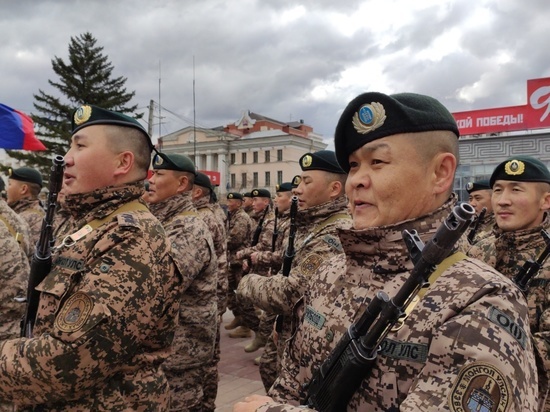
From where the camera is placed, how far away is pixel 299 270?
3.41 m

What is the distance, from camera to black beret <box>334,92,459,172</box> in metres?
1.57

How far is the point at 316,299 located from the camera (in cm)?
183

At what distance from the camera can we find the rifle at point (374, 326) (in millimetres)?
1191

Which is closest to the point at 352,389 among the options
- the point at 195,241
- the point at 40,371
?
the point at 40,371

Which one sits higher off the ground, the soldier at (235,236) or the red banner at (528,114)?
the red banner at (528,114)

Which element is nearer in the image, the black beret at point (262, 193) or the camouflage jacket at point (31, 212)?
the camouflage jacket at point (31, 212)

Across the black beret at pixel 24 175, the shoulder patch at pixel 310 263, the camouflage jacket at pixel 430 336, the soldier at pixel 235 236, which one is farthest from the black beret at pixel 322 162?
the soldier at pixel 235 236

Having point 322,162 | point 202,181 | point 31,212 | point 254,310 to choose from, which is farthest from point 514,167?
point 31,212

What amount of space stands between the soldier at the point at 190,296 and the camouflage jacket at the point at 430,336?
6.87 feet

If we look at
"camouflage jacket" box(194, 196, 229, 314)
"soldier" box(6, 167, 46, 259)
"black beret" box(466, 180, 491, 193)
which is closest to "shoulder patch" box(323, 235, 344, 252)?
"camouflage jacket" box(194, 196, 229, 314)

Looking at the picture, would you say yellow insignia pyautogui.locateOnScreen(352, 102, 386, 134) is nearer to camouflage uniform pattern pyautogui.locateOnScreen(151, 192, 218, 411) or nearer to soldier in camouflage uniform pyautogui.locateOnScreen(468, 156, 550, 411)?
camouflage uniform pattern pyautogui.locateOnScreen(151, 192, 218, 411)

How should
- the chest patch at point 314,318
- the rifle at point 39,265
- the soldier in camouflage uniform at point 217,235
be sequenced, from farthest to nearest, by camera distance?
the soldier in camouflage uniform at point 217,235
the rifle at point 39,265
the chest patch at point 314,318

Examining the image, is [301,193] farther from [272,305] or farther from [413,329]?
[413,329]

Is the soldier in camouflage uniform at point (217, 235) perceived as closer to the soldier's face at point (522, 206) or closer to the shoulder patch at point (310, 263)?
the shoulder patch at point (310, 263)
